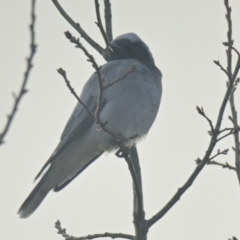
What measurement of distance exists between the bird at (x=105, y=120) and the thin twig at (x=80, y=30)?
0.66 ft

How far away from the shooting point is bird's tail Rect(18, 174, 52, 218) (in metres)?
7.67

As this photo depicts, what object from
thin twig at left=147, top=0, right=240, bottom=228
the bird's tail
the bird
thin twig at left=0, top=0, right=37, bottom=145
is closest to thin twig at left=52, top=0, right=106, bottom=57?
the bird

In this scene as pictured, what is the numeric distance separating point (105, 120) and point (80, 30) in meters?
1.47

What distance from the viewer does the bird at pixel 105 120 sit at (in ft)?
23.9

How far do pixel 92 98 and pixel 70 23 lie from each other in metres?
1.06

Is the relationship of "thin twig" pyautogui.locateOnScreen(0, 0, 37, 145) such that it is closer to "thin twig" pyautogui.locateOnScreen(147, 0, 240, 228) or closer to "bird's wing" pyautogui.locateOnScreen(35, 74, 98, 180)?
"thin twig" pyautogui.locateOnScreen(147, 0, 240, 228)

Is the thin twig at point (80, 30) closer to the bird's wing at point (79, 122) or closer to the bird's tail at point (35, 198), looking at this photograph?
the bird's wing at point (79, 122)

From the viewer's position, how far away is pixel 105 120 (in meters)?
7.16

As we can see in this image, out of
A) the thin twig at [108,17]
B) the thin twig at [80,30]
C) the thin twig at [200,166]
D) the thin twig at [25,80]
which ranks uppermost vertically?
the thin twig at [108,17]

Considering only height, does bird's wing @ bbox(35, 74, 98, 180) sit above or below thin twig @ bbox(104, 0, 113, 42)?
below

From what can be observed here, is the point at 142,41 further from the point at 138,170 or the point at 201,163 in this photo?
the point at 201,163

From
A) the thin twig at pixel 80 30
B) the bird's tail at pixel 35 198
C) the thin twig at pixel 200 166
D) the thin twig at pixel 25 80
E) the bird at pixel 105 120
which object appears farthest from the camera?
the bird's tail at pixel 35 198

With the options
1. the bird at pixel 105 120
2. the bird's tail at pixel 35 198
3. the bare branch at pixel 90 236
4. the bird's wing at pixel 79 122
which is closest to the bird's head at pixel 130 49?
the bird at pixel 105 120

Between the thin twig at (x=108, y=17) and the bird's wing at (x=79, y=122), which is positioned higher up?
the thin twig at (x=108, y=17)
